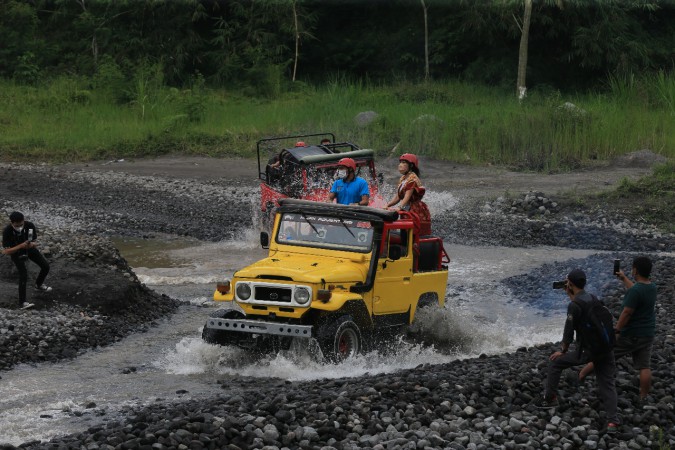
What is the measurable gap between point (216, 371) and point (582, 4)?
27.5 meters

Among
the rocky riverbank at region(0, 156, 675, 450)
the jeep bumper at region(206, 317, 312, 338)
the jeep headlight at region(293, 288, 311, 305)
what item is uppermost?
the jeep headlight at region(293, 288, 311, 305)

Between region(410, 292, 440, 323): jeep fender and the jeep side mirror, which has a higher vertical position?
the jeep side mirror

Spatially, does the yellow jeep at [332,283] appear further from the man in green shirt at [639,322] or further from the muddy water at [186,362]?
the man in green shirt at [639,322]

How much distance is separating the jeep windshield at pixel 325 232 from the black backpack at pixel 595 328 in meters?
3.80

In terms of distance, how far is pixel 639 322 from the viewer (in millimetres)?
10031

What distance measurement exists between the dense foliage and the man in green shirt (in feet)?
94.8

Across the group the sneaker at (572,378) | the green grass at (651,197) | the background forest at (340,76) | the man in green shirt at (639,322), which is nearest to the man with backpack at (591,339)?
the man in green shirt at (639,322)

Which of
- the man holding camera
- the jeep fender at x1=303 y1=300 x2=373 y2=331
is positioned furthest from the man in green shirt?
the man holding camera

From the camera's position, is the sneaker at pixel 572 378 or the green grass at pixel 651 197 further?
the green grass at pixel 651 197

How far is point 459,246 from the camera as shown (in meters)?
22.6

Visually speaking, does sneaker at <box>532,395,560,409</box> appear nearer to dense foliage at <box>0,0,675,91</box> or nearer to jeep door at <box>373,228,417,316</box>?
jeep door at <box>373,228,417,316</box>

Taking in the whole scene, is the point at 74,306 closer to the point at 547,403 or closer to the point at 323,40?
the point at 547,403

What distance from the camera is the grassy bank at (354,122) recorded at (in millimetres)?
31031

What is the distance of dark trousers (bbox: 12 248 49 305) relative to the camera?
14.6 metres
